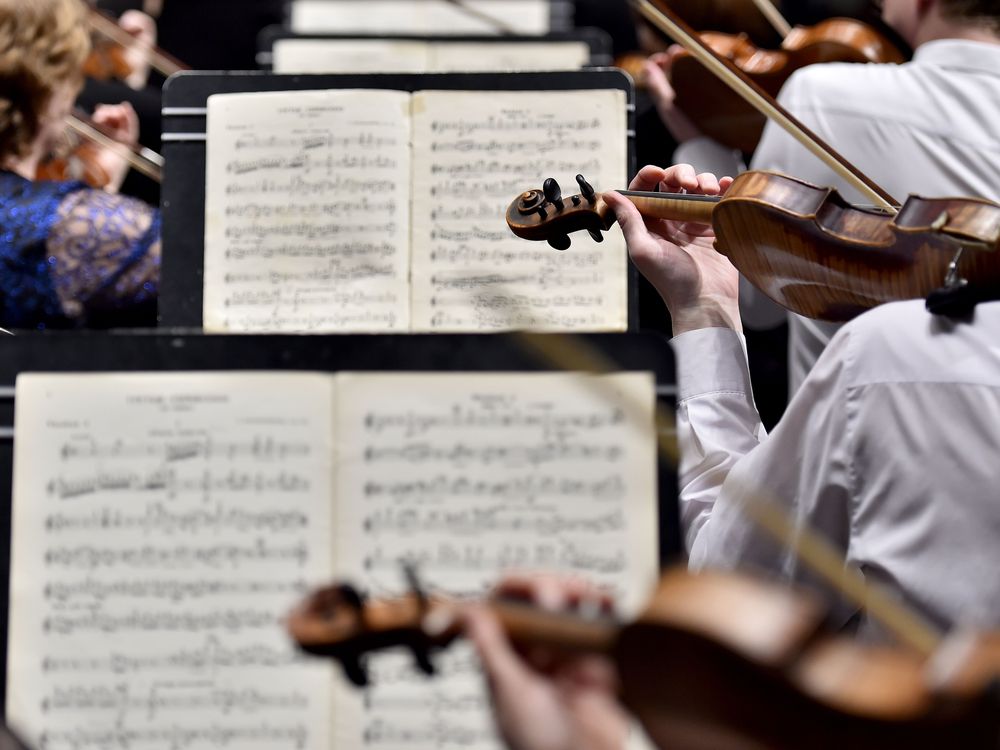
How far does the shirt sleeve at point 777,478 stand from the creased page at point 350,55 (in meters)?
1.60

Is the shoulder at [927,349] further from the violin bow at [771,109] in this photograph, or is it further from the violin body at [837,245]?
the violin bow at [771,109]

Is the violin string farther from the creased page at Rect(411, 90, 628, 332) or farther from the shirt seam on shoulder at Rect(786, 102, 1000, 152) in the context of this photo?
the shirt seam on shoulder at Rect(786, 102, 1000, 152)

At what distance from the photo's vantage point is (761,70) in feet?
7.99

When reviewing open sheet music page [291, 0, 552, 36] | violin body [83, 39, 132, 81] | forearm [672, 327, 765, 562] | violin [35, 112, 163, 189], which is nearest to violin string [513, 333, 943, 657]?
forearm [672, 327, 765, 562]

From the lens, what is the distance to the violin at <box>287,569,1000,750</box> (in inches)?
26.7

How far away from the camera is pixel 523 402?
1.08m

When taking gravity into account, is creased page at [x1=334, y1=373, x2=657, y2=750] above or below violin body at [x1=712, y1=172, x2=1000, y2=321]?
below

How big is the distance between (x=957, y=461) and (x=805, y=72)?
3.35 ft

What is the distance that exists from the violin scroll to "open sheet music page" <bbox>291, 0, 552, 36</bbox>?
226 cm

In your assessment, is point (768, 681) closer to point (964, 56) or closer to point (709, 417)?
point (709, 417)

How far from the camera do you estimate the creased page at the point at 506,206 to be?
1.55 m

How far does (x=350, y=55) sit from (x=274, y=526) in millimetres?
1861

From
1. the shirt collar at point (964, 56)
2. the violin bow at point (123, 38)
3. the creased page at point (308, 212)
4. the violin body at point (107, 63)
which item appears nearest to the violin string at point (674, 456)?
the creased page at point (308, 212)

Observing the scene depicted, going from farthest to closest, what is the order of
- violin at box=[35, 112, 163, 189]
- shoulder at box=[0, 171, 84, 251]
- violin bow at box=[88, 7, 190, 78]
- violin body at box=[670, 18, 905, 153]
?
violin bow at box=[88, 7, 190, 78]
violin at box=[35, 112, 163, 189]
violin body at box=[670, 18, 905, 153]
shoulder at box=[0, 171, 84, 251]
